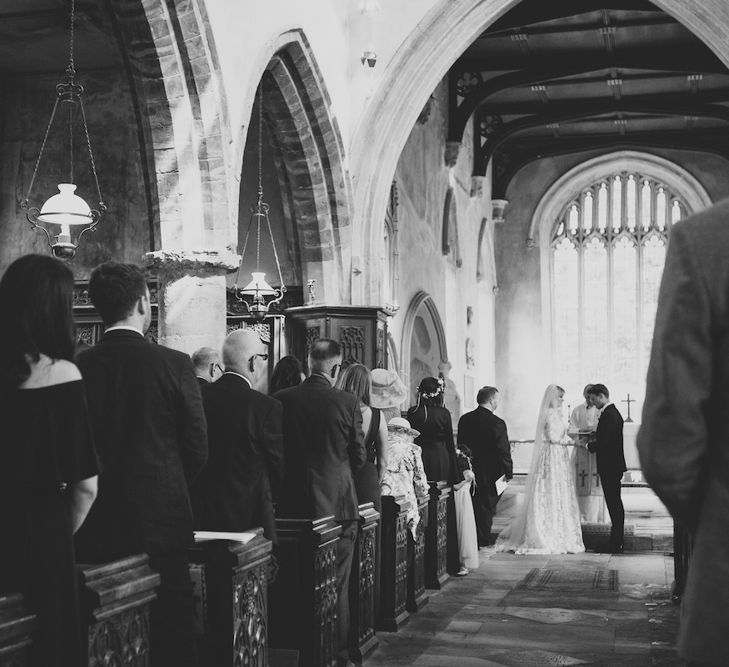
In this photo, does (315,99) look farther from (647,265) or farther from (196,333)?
(647,265)

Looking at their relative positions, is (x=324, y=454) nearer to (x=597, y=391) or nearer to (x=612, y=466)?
(x=612, y=466)

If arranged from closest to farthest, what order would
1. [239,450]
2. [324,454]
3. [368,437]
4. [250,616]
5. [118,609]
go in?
[118,609] < [250,616] < [239,450] < [324,454] < [368,437]

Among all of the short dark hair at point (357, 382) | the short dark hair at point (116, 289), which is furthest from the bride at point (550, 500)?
the short dark hair at point (116, 289)

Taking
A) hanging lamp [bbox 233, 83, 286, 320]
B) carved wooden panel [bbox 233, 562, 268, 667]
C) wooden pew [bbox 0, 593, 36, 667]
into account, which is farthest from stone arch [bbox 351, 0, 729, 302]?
wooden pew [bbox 0, 593, 36, 667]

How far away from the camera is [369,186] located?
10.7 m

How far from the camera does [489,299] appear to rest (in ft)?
68.8

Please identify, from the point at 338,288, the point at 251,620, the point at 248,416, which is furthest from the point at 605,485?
the point at 251,620

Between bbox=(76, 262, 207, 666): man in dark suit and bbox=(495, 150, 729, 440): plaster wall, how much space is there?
736 inches

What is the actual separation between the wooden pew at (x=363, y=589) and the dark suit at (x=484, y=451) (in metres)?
4.30

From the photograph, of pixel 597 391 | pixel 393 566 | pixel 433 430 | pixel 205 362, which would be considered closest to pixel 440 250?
pixel 597 391

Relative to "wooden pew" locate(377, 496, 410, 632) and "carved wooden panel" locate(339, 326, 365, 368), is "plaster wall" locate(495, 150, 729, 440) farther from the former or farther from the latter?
"wooden pew" locate(377, 496, 410, 632)

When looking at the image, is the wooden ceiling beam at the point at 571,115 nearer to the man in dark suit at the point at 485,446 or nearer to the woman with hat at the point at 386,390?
the man in dark suit at the point at 485,446

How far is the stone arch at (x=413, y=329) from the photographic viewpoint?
14.1m

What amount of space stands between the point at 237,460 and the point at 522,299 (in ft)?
59.8
